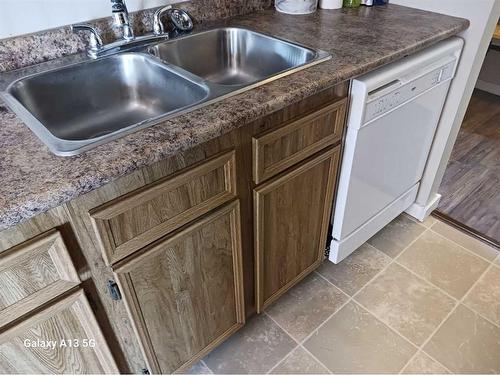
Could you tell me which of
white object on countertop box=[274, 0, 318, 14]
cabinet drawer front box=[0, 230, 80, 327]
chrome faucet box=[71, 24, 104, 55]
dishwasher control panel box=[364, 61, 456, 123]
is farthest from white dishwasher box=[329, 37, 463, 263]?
cabinet drawer front box=[0, 230, 80, 327]

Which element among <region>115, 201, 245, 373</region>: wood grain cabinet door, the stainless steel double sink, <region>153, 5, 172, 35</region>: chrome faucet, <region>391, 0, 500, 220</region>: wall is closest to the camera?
<region>115, 201, 245, 373</region>: wood grain cabinet door

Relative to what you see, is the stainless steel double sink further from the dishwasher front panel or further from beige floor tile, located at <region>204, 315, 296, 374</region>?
beige floor tile, located at <region>204, 315, 296, 374</region>

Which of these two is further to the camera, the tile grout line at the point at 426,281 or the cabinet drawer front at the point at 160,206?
the tile grout line at the point at 426,281

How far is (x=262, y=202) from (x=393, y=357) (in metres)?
0.81

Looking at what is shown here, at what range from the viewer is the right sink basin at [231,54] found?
4.22ft

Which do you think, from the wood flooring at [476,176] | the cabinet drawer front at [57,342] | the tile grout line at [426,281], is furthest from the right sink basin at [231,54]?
the wood flooring at [476,176]

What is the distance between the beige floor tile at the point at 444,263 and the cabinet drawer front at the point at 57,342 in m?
1.38

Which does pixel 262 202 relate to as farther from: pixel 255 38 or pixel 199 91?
pixel 255 38

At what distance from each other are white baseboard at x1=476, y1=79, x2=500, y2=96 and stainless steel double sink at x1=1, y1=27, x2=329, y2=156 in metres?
2.64

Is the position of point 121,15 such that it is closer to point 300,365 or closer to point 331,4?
point 331,4

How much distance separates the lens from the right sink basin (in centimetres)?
129

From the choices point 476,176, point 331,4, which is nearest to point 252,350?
point 331,4

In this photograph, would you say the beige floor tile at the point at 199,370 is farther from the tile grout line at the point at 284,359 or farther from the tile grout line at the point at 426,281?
the tile grout line at the point at 426,281

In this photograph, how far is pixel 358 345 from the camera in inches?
55.5
